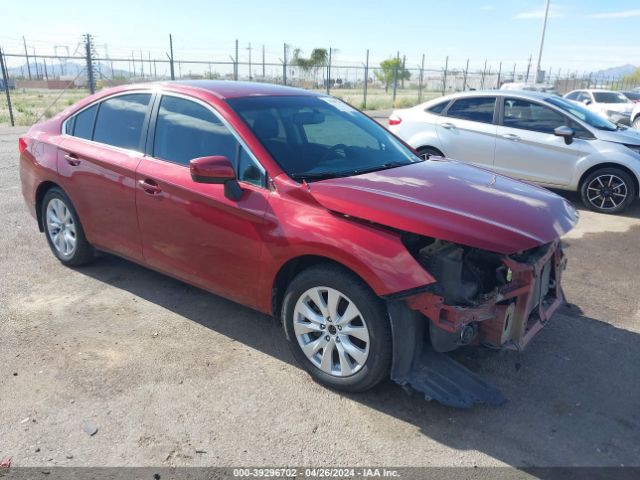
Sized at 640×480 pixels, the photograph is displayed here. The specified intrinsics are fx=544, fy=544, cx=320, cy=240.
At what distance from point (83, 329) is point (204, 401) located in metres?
1.39

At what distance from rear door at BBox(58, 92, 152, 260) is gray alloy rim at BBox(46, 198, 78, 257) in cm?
26

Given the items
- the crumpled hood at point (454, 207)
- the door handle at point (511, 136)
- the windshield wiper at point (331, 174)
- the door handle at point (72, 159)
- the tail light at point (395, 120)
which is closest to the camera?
the crumpled hood at point (454, 207)

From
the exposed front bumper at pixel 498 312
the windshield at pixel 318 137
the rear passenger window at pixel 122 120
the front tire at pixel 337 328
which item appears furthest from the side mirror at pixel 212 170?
the exposed front bumper at pixel 498 312

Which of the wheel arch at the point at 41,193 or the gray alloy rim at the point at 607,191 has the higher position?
the wheel arch at the point at 41,193

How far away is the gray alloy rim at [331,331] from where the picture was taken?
3.13 meters

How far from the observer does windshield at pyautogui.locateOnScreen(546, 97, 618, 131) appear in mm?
7777

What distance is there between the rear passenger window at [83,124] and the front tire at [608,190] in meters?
6.42

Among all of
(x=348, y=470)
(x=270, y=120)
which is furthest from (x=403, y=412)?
(x=270, y=120)

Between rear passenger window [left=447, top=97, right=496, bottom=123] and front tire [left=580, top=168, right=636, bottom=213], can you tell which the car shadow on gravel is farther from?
rear passenger window [left=447, top=97, right=496, bottom=123]

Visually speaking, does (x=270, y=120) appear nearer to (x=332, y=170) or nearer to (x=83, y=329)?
(x=332, y=170)

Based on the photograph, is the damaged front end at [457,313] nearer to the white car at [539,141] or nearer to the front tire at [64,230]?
the front tire at [64,230]

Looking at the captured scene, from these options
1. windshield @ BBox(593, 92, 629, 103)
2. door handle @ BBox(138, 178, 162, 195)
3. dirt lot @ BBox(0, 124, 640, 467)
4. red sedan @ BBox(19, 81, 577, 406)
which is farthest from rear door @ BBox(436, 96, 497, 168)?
windshield @ BBox(593, 92, 629, 103)

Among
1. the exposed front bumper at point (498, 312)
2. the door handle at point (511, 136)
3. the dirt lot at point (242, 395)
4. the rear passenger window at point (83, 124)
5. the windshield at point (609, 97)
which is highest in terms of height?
the rear passenger window at point (83, 124)

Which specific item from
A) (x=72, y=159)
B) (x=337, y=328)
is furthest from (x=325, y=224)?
(x=72, y=159)
